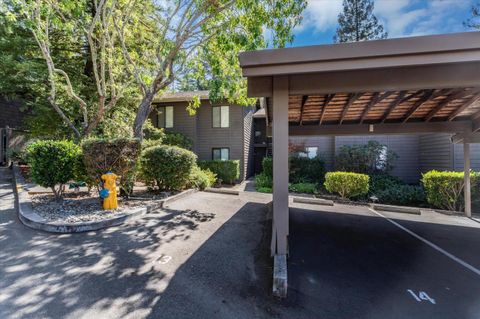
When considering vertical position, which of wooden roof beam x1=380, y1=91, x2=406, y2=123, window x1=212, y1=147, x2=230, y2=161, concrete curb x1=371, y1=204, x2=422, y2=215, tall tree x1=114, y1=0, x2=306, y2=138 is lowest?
concrete curb x1=371, y1=204, x2=422, y2=215

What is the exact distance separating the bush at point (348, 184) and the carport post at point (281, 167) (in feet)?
22.9

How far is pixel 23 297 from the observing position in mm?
2797

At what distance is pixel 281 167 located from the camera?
3.74 meters

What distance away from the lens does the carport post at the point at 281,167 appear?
146 inches

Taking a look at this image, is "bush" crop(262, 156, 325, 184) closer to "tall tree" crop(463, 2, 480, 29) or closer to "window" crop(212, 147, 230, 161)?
"window" crop(212, 147, 230, 161)

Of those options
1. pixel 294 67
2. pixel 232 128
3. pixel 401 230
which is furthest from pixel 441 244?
pixel 232 128

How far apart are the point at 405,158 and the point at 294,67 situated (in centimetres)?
1381

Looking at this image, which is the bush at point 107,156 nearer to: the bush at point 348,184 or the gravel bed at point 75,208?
the gravel bed at point 75,208

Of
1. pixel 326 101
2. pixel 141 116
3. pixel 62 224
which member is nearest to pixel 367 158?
pixel 326 101

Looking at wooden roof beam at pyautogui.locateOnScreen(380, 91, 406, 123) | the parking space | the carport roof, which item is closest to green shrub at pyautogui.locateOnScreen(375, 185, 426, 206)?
the parking space

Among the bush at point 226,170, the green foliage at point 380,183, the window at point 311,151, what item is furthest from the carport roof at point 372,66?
A: the window at point 311,151

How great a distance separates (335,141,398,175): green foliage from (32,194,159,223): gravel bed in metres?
10.5

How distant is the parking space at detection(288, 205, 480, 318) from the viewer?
288 cm

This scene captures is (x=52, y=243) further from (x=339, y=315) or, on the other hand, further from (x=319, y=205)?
(x=319, y=205)
